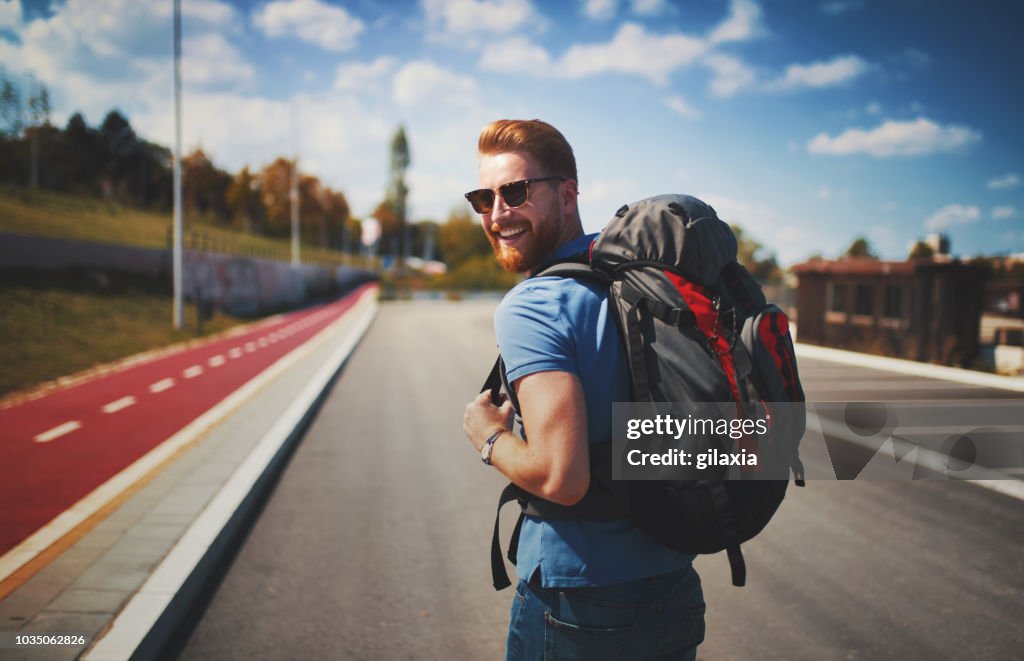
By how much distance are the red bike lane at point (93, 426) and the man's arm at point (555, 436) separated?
4469 mm

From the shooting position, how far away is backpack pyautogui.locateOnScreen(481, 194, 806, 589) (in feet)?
4.44

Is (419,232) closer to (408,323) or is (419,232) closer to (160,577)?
(408,323)

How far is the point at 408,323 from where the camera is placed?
2922 centimetres

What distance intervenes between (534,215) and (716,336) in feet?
1.81

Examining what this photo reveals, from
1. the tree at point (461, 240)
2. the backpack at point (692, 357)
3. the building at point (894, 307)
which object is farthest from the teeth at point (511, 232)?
the tree at point (461, 240)

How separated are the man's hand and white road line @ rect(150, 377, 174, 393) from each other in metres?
10.5

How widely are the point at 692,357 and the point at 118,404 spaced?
1006 cm

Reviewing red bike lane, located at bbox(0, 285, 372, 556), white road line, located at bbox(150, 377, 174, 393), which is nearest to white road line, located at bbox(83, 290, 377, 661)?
red bike lane, located at bbox(0, 285, 372, 556)

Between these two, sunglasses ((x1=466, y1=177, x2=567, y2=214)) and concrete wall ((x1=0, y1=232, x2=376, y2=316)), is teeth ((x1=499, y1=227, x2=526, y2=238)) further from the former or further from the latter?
concrete wall ((x1=0, y1=232, x2=376, y2=316))

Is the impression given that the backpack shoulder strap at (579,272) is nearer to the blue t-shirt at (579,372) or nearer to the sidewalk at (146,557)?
the blue t-shirt at (579,372)

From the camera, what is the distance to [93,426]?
7.89 meters

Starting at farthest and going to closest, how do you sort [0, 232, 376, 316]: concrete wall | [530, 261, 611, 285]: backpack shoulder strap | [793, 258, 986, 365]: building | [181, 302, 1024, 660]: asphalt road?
[0, 232, 376, 316]: concrete wall < [793, 258, 986, 365]: building < [181, 302, 1024, 660]: asphalt road < [530, 261, 611, 285]: backpack shoulder strap

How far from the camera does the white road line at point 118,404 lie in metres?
8.87

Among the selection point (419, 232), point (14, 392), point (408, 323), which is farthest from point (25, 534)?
point (419, 232)
